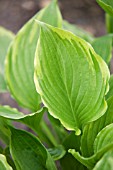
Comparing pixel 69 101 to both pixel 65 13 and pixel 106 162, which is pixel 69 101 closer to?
pixel 106 162

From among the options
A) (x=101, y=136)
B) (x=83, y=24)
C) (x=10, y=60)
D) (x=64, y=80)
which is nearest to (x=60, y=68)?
(x=64, y=80)

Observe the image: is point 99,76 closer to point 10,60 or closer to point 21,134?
point 21,134

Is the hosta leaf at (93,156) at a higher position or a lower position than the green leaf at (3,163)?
lower

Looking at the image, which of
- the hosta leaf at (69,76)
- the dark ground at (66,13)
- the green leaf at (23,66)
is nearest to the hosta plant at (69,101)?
the hosta leaf at (69,76)

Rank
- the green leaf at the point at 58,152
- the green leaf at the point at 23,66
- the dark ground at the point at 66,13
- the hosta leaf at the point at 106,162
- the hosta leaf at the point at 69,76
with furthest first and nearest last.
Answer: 1. the dark ground at the point at 66,13
2. the green leaf at the point at 23,66
3. the green leaf at the point at 58,152
4. the hosta leaf at the point at 69,76
5. the hosta leaf at the point at 106,162

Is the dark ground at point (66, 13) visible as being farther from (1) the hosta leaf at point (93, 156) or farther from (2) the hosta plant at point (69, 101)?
(1) the hosta leaf at point (93, 156)
